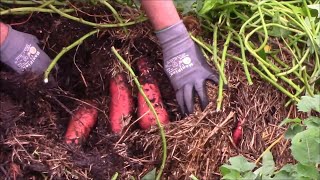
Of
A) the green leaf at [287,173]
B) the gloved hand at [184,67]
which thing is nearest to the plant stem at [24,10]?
the gloved hand at [184,67]

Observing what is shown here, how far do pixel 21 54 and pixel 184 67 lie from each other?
55 centimetres

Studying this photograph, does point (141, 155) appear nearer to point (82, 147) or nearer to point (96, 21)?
point (82, 147)

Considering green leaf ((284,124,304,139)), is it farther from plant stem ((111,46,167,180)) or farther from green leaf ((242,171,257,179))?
plant stem ((111,46,167,180))

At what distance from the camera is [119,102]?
6.96 ft

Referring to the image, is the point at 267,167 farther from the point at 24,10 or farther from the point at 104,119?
the point at 24,10

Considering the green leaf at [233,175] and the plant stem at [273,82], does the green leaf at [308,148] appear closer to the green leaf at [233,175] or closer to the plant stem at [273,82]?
the green leaf at [233,175]

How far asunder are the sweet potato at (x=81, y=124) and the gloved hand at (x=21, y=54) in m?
0.19

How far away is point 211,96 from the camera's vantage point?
6.89ft

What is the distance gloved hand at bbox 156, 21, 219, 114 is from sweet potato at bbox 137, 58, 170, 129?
0.21 feet

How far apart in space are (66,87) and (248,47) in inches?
25.6

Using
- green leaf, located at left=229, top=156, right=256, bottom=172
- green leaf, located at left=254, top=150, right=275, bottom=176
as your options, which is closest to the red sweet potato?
green leaf, located at left=254, top=150, right=275, bottom=176

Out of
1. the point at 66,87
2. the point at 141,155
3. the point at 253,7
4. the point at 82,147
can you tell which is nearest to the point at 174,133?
the point at 141,155

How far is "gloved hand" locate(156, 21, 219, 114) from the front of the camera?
6.89 feet

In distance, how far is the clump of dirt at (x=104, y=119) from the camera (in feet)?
6.34
